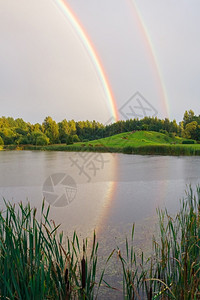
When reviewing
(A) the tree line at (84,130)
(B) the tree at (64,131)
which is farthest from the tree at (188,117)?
(B) the tree at (64,131)

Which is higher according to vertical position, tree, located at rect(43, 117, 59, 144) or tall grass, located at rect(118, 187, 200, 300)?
tree, located at rect(43, 117, 59, 144)

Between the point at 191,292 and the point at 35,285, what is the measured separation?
0.76 metres

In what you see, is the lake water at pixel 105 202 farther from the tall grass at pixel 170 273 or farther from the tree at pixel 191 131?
the tree at pixel 191 131

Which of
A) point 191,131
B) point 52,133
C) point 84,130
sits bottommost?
point 191,131

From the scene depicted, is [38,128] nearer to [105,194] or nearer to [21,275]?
[105,194]

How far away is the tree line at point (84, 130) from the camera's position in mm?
33575

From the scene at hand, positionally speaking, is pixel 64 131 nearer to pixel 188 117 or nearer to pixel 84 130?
pixel 84 130

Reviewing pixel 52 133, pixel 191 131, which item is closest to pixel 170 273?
pixel 191 131

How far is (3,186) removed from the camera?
692 centimetres

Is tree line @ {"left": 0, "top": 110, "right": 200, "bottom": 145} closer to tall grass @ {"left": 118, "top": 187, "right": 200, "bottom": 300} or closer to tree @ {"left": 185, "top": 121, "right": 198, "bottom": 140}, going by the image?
tree @ {"left": 185, "top": 121, "right": 198, "bottom": 140}

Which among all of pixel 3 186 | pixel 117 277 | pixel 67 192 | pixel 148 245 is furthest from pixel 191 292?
pixel 3 186

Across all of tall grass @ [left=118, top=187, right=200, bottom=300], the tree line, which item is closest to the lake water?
tall grass @ [left=118, top=187, right=200, bottom=300]

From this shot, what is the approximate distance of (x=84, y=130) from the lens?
48938 millimetres

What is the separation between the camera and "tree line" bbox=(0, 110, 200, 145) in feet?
110
